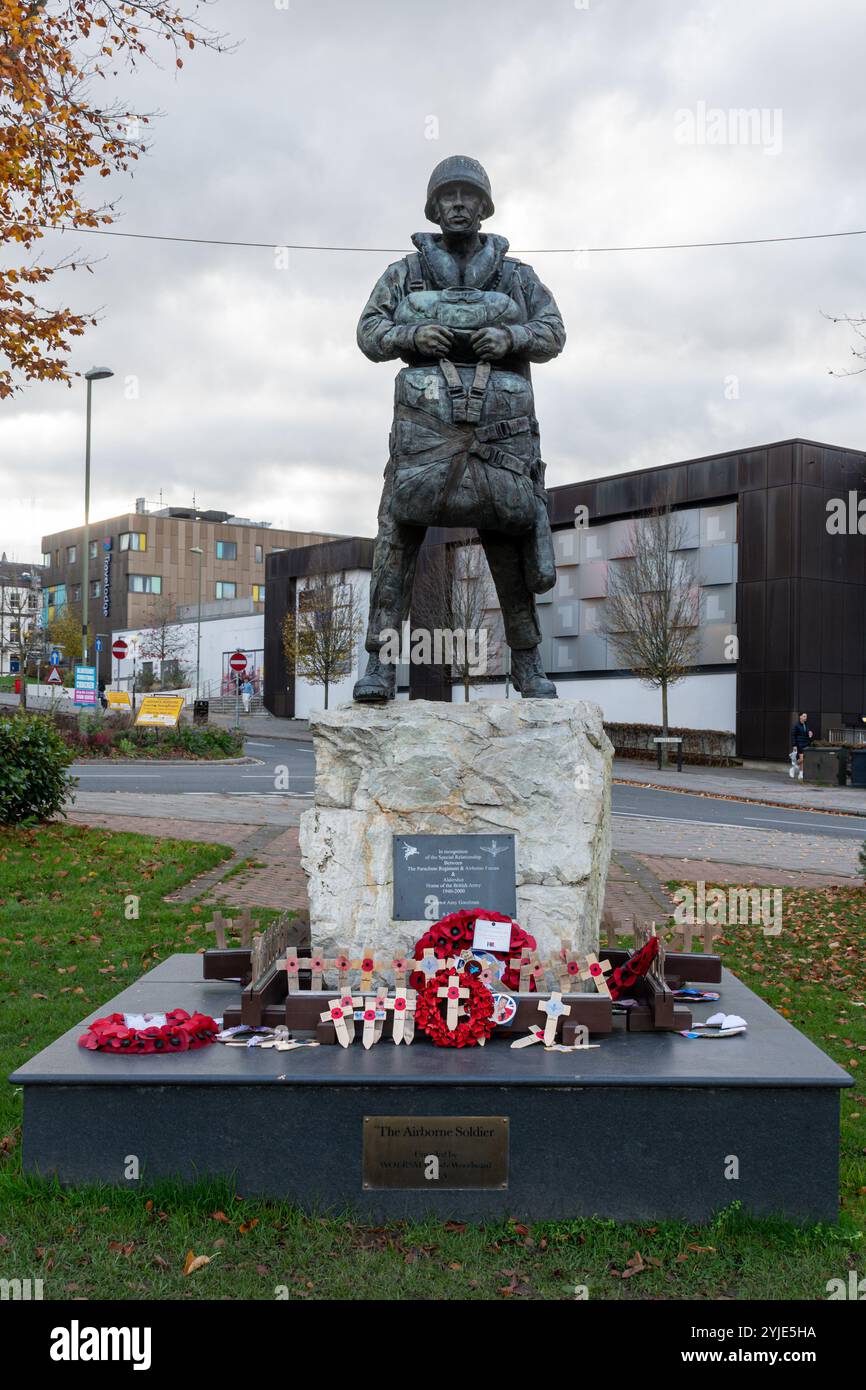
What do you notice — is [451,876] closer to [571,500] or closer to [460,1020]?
[460,1020]

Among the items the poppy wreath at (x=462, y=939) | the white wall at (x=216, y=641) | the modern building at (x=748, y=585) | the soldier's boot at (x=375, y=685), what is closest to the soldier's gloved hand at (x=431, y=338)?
the soldier's boot at (x=375, y=685)

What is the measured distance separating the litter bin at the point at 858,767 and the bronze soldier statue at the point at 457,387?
75.3 ft

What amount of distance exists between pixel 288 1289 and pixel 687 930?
2.69m

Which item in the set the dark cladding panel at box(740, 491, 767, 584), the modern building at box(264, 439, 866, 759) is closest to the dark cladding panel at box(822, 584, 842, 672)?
the modern building at box(264, 439, 866, 759)

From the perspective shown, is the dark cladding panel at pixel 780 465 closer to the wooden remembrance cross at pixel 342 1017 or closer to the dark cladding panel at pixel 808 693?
the dark cladding panel at pixel 808 693

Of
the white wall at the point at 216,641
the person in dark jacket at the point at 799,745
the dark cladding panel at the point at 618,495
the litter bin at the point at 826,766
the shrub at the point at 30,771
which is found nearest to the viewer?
the shrub at the point at 30,771

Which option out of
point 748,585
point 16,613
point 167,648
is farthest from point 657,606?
point 16,613

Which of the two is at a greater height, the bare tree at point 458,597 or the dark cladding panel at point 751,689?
the bare tree at point 458,597

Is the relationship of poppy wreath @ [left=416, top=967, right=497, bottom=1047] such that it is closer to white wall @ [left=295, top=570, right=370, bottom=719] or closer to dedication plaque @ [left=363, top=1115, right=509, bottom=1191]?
dedication plaque @ [left=363, top=1115, right=509, bottom=1191]

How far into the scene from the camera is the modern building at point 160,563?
76312 millimetres
